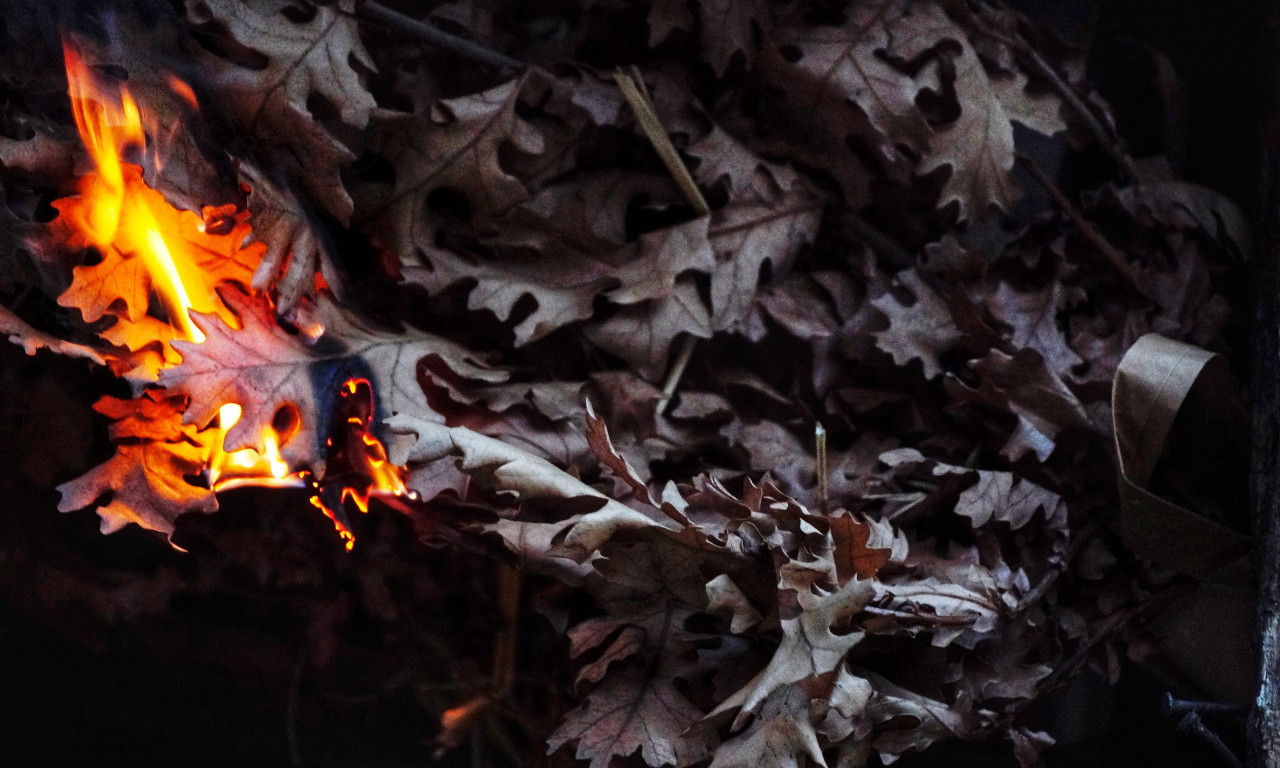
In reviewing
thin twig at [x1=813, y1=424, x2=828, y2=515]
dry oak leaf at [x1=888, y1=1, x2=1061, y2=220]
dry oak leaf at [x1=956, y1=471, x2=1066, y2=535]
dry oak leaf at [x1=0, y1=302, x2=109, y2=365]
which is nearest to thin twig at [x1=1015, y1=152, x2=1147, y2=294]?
dry oak leaf at [x1=888, y1=1, x2=1061, y2=220]

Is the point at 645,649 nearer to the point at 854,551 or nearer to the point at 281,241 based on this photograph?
the point at 854,551

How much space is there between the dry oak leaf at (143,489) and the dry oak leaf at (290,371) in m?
0.07

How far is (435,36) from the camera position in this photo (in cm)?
107

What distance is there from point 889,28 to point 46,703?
1155 mm

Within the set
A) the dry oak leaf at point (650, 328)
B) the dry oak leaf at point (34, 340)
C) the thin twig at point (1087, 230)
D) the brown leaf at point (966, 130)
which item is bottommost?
the dry oak leaf at point (650, 328)

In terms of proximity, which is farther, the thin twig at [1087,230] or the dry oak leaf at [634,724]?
the thin twig at [1087,230]

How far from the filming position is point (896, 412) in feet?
3.68

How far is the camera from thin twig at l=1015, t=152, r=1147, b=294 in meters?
1.14

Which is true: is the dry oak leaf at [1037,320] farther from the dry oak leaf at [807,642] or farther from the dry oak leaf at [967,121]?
the dry oak leaf at [807,642]

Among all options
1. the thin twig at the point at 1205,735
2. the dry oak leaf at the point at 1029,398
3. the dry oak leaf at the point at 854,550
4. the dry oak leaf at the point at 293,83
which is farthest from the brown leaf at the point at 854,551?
the dry oak leaf at the point at 293,83

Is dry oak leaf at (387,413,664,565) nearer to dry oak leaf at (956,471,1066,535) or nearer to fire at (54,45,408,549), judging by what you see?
fire at (54,45,408,549)

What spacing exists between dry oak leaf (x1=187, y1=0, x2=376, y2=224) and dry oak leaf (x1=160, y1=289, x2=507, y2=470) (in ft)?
0.44

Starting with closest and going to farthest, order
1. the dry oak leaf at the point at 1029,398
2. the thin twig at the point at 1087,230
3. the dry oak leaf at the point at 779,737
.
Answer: the dry oak leaf at the point at 779,737, the dry oak leaf at the point at 1029,398, the thin twig at the point at 1087,230

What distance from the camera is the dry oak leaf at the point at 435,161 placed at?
3.34 ft
